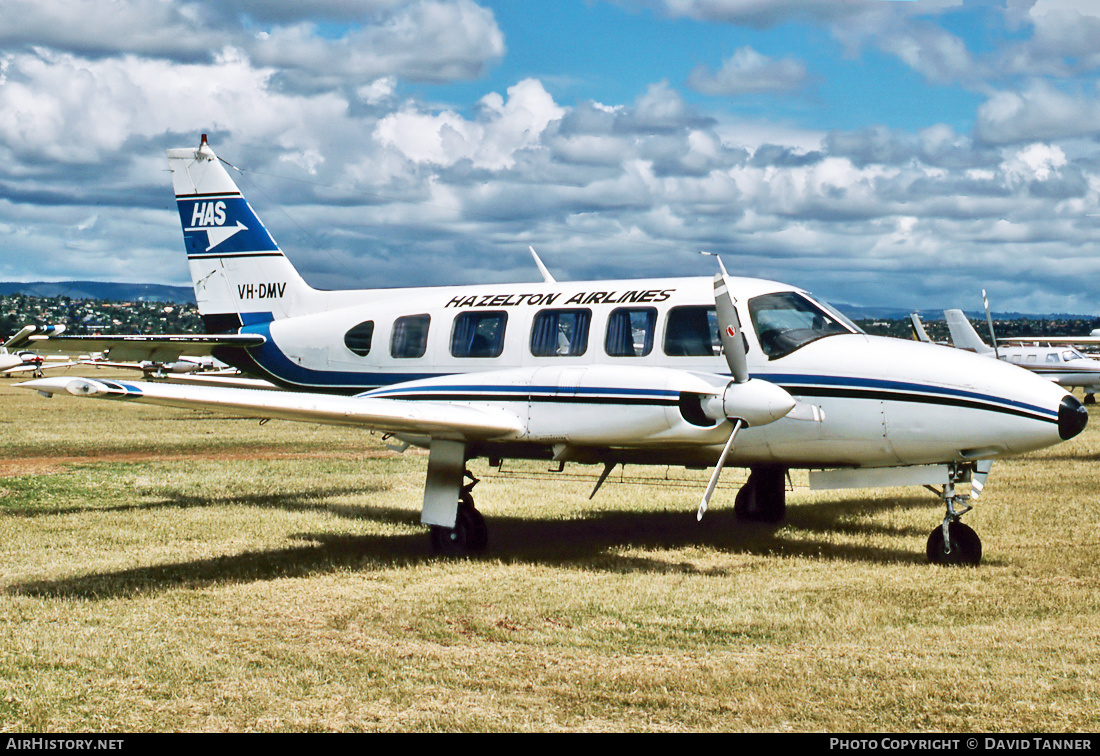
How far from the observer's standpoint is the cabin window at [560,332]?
1188cm

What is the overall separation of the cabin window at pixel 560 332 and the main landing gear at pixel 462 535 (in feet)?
5.61

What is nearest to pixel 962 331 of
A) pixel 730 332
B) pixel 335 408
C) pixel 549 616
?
pixel 730 332

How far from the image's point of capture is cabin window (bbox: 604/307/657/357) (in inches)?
453

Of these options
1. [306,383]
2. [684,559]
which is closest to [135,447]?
[306,383]

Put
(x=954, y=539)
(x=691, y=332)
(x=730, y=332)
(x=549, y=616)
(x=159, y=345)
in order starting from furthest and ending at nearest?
(x=159, y=345), (x=691, y=332), (x=954, y=539), (x=730, y=332), (x=549, y=616)

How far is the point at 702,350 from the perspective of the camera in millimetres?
11219

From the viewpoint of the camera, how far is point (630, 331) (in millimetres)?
11617

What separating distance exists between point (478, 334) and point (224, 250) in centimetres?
548

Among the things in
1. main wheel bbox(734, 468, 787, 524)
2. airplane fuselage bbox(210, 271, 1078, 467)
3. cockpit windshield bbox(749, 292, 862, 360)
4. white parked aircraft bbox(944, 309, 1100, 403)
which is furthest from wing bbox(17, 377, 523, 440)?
white parked aircraft bbox(944, 309, 1100, 403)

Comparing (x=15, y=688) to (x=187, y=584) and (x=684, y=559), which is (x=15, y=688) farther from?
(x=684, y=559)

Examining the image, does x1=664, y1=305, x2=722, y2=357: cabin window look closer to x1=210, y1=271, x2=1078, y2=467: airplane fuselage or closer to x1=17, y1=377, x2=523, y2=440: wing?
x1=210, y1=271, x2=1078, y2=467: airplane fuselage

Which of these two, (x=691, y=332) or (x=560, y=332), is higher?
(x=691, y=332)

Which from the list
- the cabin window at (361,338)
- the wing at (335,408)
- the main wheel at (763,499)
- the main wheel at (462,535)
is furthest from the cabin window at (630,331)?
the cabin window at (361,338)

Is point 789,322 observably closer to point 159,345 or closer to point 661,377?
point 661,377
